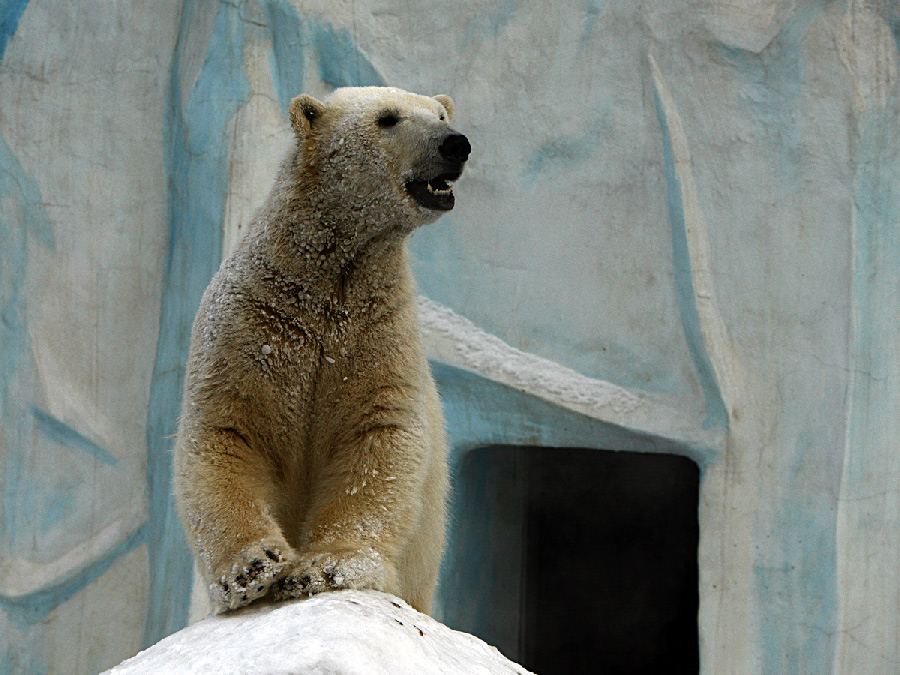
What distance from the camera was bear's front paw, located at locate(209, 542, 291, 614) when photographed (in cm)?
156

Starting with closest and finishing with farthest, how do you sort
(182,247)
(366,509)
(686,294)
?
(366,509), (686,294), (182,247)

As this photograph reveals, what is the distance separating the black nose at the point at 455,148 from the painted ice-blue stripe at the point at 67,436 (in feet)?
12.0

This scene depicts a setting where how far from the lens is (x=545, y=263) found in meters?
4.43

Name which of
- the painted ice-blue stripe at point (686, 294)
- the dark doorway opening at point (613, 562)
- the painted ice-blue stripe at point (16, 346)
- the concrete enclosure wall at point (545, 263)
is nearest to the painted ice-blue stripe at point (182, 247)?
the concrete enclosure wall at point (545, 263)

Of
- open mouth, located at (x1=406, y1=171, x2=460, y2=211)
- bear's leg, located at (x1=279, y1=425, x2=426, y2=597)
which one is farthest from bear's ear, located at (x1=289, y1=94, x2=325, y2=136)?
bear's leg, located at (x1=279, y1=425, x2=426, y2=597)

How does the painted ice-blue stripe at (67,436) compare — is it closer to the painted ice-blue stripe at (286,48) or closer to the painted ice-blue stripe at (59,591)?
the painted ice-blue stripe at (59,591)

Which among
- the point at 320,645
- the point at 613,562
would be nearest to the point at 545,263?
the point at 320,645

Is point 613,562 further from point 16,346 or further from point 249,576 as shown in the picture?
point 249,576

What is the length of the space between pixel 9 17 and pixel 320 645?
15.1ft

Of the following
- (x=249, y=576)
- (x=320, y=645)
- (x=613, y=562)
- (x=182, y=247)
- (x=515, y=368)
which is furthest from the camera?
(x=613, y=562)

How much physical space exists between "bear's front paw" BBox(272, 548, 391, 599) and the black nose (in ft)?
2.56

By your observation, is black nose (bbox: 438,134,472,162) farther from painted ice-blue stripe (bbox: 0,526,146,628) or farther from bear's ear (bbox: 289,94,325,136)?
painted ice-blue stripe (bbox: 0,526,146,628)

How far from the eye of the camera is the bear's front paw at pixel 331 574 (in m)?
1.60

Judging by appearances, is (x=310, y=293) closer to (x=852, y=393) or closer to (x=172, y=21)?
(x=852, y=393)
